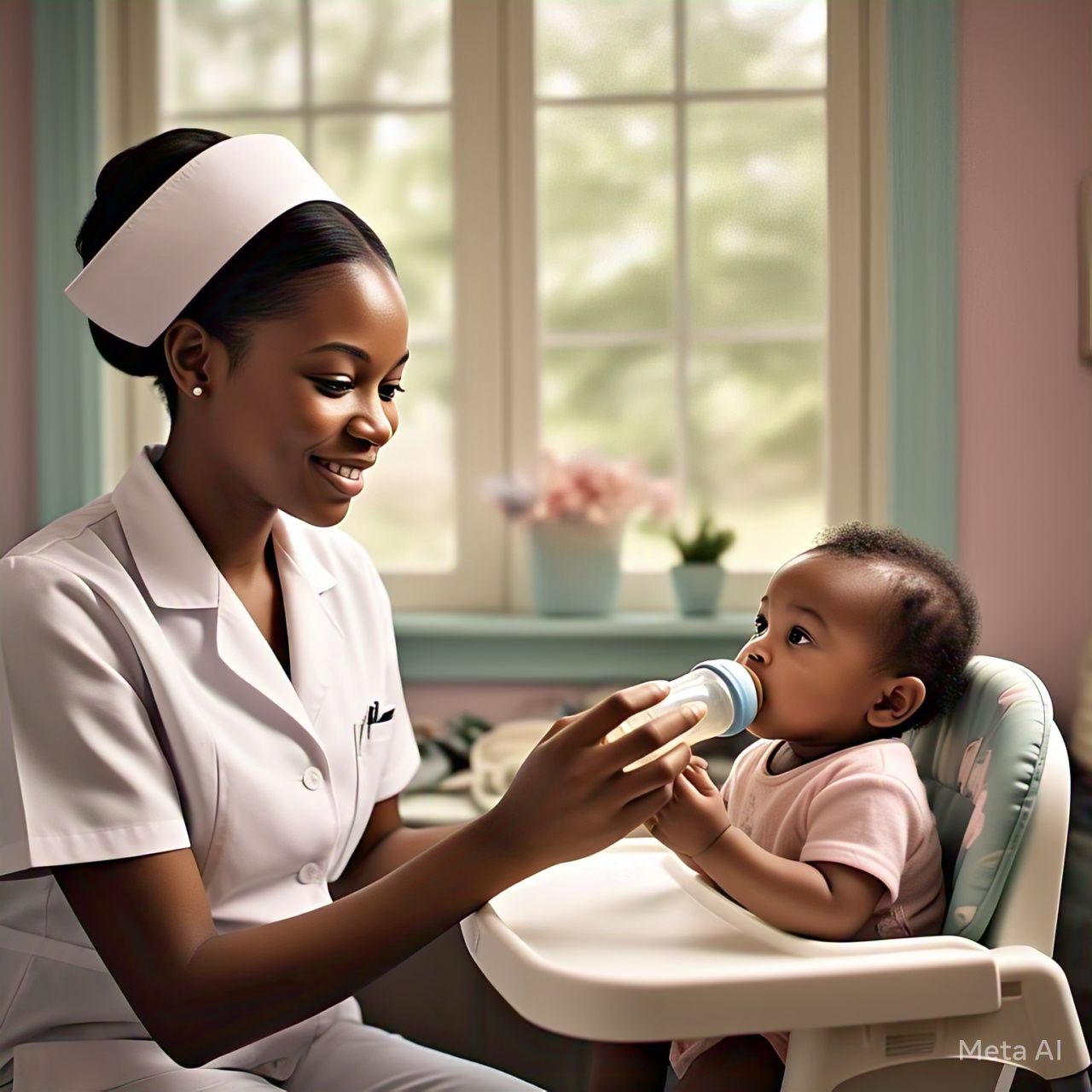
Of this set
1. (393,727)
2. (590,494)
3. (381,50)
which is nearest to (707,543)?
(590,494)

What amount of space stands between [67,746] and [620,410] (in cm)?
169

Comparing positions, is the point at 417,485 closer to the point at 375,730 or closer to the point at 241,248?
the point at 375,730

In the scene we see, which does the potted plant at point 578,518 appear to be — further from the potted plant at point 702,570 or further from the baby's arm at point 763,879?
the baby's arm at point 763,879

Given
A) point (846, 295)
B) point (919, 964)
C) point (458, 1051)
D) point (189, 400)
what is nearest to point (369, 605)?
point (189, 400)

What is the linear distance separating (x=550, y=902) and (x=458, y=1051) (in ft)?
3.12

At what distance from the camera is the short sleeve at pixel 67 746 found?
921mm

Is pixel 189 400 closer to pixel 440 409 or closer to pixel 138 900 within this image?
pixel 138 900

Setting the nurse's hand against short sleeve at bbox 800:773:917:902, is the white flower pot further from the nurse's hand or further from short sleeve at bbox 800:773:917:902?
the nurse's hand

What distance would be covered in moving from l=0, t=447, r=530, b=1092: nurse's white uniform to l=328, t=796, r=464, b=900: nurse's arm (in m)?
0.08

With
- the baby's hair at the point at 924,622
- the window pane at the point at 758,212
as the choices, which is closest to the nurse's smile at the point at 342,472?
the baby's hair at the point at 924,622

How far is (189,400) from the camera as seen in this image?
113 cm

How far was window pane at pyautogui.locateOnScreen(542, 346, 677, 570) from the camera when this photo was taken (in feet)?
8.11

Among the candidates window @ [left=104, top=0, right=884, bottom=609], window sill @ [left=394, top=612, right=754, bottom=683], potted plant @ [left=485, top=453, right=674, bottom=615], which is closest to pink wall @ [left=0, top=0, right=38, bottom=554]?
window @ [left=104, top=0, right=884, bottom=609]

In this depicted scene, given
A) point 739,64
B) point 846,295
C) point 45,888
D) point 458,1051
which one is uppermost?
point 739,64
